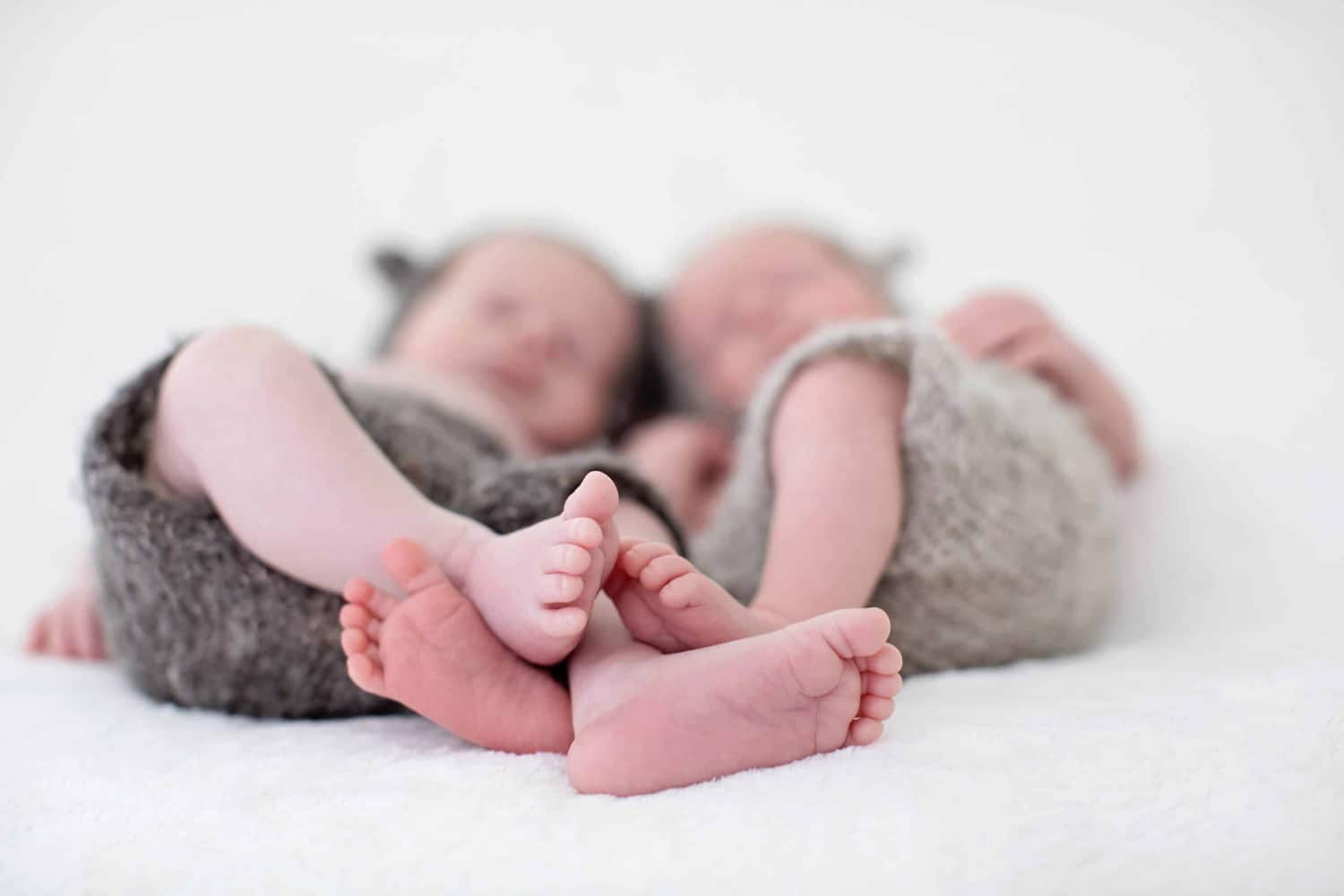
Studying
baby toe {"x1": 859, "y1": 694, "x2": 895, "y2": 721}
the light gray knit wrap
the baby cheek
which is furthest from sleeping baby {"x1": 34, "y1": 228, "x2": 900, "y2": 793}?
the baby cheek

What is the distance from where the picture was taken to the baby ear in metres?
1.61

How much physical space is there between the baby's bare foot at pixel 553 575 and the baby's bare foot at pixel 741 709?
0.06 metres

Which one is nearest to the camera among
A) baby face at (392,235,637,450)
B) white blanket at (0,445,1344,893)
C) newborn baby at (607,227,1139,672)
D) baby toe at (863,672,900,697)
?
white blanket at (0,445,1344,893)

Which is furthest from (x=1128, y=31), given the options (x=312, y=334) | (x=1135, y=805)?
(x=1135, y=805)

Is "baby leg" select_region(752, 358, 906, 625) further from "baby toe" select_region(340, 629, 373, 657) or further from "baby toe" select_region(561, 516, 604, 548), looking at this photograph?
"baby toe" select_region(340, 629, 373, 657)

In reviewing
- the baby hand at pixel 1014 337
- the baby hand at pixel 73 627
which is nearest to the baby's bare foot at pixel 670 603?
the baby hand at pixel 1014 337

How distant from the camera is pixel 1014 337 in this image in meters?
1.04

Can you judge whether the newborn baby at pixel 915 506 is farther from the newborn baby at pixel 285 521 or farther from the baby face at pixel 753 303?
the baby face at pixel 753 303

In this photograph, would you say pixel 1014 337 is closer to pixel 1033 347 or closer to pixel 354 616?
pixel 1033 347

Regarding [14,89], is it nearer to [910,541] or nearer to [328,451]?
[328,451]

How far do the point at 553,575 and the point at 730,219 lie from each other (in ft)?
4.56

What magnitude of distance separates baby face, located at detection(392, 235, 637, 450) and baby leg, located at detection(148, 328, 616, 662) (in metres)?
0.55

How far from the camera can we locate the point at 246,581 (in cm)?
73

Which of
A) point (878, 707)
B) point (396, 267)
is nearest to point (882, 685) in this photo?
point (878, 707)
